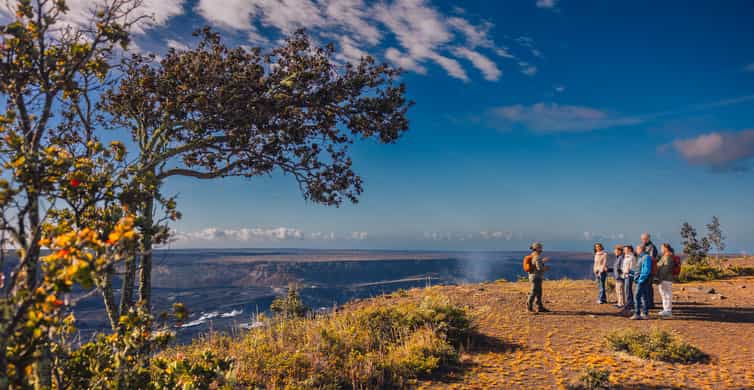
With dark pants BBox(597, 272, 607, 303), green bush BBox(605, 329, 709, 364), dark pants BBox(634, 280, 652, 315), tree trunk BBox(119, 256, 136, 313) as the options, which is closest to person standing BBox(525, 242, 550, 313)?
dark pants BBox(634, 280, 652, 315)

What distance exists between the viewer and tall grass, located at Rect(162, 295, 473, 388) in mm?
7520

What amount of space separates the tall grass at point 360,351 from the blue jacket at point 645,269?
19.1ft

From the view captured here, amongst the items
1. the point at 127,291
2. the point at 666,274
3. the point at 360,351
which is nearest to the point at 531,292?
the point at 666,274

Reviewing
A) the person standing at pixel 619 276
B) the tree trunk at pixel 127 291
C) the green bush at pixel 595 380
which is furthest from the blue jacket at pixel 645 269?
the tree trunk at pixel 127 291

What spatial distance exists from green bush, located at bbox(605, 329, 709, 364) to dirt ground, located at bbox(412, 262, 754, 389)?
22cm

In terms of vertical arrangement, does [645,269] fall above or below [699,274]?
above

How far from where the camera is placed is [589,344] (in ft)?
30.6

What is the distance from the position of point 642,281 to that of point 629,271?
123 centimetres

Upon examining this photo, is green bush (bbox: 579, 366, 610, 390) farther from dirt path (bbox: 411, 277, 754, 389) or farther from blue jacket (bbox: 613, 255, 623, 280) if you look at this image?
blue jacket (bbox: 613, 255, 623, 280)

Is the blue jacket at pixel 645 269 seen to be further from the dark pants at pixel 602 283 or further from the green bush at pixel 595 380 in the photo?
the green bush at pixel 595 380

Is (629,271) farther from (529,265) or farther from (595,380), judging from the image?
(595,380)

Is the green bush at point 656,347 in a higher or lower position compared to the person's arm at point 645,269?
lower

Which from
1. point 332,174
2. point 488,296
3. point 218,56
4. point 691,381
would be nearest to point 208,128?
point 218,56

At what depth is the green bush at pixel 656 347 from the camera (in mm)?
8039
